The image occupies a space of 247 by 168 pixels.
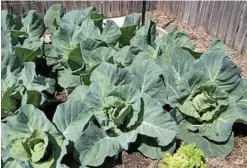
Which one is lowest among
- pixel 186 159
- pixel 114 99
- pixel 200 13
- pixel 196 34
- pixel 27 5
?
pixel 186 159

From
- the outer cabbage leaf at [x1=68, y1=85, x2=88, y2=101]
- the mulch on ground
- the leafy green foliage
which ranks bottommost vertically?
the leafy green foliage

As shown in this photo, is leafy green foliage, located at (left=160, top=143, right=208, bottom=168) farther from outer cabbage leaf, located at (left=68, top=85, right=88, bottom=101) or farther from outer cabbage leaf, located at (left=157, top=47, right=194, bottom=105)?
outer cabbage leaf, located at (left=68, top=85, right=88, bottom=101)

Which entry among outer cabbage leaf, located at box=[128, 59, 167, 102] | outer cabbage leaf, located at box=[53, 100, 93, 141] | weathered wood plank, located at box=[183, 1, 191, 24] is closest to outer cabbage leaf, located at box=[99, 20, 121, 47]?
outer cabbage leaf, located at box=[128, 59, 167, 102]

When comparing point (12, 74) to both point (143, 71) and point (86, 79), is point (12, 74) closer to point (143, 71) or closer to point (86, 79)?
point (86, 79)

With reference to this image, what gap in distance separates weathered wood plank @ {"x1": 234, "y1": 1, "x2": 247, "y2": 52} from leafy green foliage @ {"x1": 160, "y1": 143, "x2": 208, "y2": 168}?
269cm

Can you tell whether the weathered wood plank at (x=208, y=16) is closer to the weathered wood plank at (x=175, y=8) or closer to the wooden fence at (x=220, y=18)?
the wooden fence at (x=220, y=18)

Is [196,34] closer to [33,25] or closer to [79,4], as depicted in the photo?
[79,4]

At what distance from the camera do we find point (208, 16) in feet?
20.0

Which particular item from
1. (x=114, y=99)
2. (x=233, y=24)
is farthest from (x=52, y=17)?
(x=233, y=24)

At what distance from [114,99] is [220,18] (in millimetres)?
3016

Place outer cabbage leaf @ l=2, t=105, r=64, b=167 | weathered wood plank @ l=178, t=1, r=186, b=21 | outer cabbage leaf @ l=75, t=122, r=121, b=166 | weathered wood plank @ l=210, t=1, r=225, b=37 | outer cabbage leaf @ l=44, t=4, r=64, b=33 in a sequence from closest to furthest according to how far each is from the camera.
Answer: outer cabbage leaf @ l=2, t=105, r=64, b=167
outer cabbage leaf @ l=75, t=122, r=121, b=166
outer cabbage leaf @ l=44, t=4, r=64, b=33
weathered wood plank @ l=210, t=1, r=225, b=37
weathered wood plank @ l=178, t=1, r=186, b=21

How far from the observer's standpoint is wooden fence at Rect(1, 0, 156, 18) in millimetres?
5910

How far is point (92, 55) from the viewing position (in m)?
4.02

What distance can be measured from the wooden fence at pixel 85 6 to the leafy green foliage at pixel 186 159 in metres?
3.54
